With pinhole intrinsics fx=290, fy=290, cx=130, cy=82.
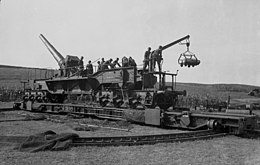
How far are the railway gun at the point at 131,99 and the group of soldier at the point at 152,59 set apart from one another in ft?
0.25

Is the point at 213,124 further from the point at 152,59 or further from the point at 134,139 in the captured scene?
the point at 152,59

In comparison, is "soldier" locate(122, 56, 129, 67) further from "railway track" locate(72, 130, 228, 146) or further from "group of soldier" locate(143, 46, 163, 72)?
"railway track" locate(72, 130, 228, 146)

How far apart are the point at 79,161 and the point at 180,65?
826 cm

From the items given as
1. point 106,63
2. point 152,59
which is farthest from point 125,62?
point 152,59

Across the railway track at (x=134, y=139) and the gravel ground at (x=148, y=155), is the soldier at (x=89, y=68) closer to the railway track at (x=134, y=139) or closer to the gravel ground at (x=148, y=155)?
the railway track at (x=134, y=139)

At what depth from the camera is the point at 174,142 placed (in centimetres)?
785

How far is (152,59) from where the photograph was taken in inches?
525

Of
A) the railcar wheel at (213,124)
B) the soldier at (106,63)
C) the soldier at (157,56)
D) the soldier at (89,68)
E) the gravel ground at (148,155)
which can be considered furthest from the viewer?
the soldier at (89,68)

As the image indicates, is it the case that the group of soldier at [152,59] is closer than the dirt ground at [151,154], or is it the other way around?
the dirt ground at [151,154]

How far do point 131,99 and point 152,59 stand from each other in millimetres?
2079

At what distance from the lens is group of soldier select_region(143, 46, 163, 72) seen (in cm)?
1340

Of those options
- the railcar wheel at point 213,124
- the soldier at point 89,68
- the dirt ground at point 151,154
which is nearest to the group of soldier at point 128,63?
the soldier at point 89,68

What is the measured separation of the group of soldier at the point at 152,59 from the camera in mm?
13397

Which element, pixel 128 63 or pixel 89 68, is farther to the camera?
pixel 89 68
